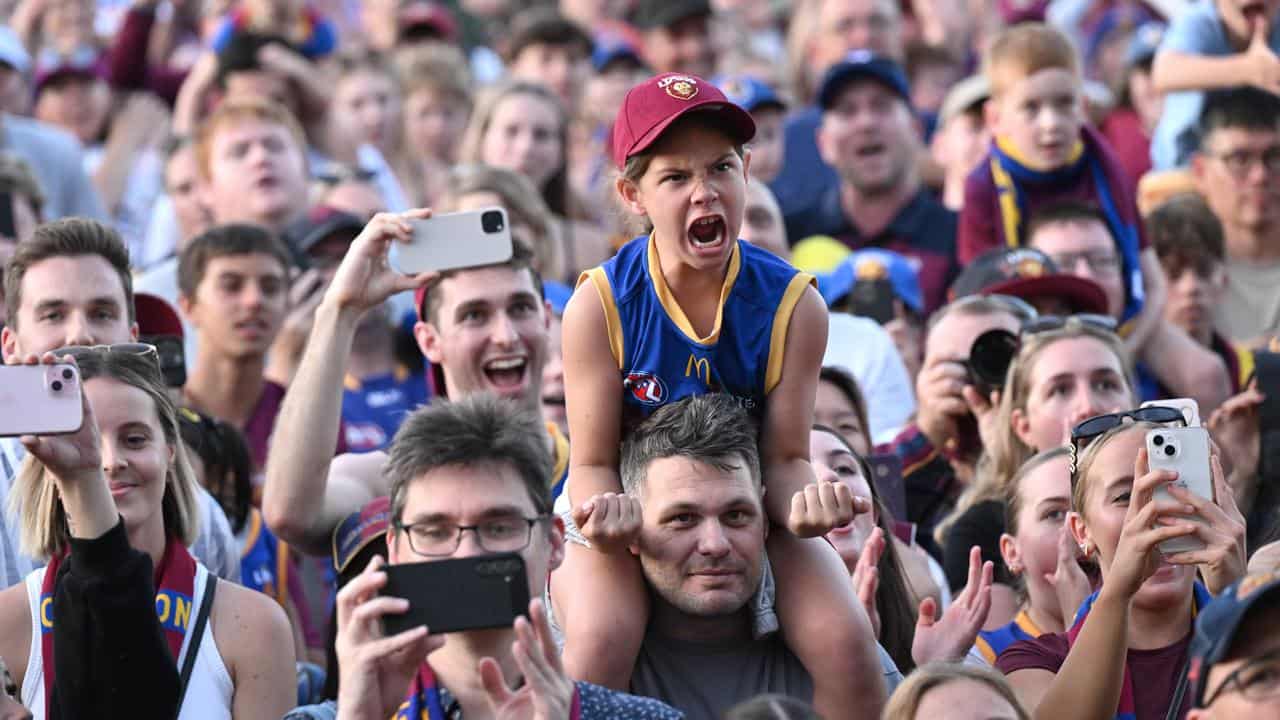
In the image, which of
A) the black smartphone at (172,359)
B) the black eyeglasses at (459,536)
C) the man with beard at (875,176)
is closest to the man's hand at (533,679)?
the black eyeglasses at (459,536)

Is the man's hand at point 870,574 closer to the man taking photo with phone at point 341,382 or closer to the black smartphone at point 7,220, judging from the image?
the man taking photo with phone at point 341,382

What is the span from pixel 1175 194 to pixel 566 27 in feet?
13.5

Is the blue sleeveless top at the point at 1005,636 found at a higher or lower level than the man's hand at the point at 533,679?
lower

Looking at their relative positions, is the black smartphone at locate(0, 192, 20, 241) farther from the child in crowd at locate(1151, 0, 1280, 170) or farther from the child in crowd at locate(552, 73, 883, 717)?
the child in crowd at locate(1151, 0, 1280, 170)

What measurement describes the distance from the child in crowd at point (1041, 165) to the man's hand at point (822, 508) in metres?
3.67

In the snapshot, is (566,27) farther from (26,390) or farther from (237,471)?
(26,390)

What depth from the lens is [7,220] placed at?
768cm

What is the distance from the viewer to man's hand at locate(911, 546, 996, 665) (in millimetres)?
4645

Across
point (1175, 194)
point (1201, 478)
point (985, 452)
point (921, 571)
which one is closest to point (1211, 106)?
point (1175, 194)

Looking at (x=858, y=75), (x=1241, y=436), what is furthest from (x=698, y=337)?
(x=858, y=75)

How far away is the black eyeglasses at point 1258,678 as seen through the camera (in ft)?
11.6

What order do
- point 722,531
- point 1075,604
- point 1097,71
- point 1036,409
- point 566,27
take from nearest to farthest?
point 722,531, point 1075,604, point 1036,409, point 566,27, point 1097,71

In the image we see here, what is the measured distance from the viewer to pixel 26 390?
4.16m

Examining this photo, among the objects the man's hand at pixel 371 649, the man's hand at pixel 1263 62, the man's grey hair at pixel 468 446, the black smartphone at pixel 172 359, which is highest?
the man's hand at pixel 1263 62
